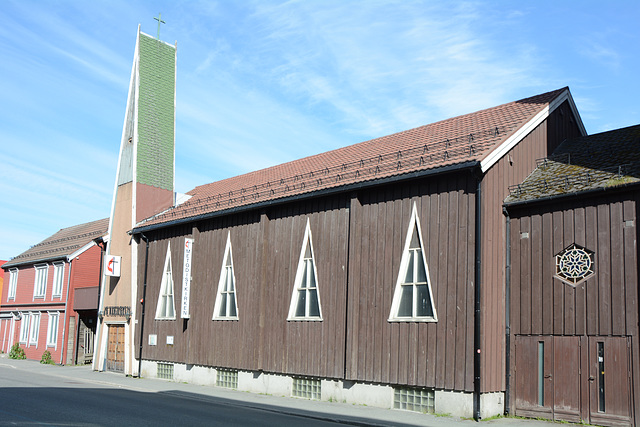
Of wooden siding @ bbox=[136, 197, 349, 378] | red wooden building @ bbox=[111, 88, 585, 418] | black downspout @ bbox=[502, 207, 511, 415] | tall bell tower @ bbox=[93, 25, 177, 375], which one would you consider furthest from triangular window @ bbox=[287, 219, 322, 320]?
tall bell tower @ bbox=[93, 25, 177, 375]

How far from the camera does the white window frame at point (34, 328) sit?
38938 millimetres

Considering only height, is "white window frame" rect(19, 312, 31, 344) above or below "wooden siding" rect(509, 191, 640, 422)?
below

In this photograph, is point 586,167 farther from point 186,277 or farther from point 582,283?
point 186,277

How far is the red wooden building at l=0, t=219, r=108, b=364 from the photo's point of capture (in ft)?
118

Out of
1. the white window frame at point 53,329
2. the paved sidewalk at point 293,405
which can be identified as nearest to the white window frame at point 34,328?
the white window frame at point 53,329

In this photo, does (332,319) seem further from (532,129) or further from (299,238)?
(532,129)

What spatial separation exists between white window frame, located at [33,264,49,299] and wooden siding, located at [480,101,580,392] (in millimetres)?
32479

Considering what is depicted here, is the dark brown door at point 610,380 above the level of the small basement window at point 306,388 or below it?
above

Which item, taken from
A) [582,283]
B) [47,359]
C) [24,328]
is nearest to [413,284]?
[582,283]

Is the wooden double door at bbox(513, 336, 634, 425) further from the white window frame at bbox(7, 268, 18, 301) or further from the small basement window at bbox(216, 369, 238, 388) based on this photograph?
the white window frame at bbox(7, 268, 18, 301)

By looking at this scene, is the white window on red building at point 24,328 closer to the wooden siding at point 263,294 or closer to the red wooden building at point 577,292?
the wooden siding at point 263,294

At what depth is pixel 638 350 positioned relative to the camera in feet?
43.1

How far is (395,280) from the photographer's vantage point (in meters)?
16.9

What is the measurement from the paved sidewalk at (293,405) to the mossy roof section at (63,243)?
12.5 metres
